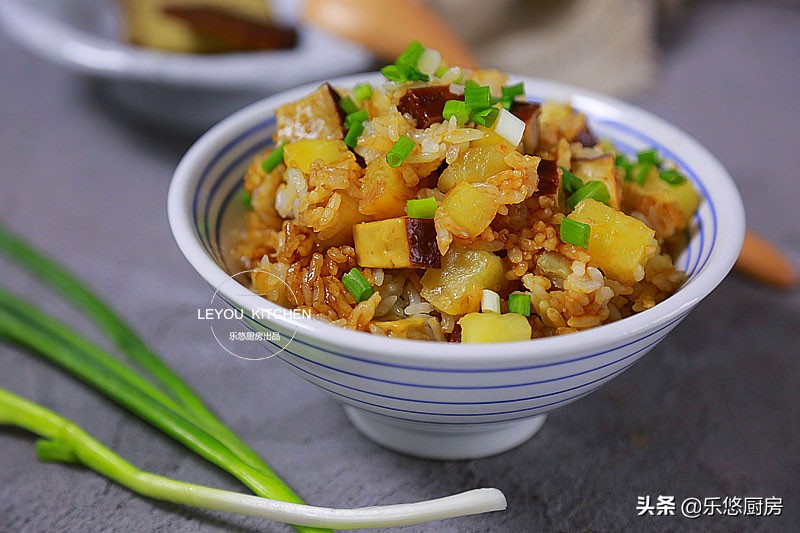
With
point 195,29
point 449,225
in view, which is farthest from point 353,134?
point 195,29

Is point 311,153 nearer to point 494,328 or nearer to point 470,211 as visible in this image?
point 470,211

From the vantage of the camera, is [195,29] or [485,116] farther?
[195,29]

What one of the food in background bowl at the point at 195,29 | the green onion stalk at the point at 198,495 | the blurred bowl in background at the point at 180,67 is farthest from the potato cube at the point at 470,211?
the food in background bowl at the point at 195,29

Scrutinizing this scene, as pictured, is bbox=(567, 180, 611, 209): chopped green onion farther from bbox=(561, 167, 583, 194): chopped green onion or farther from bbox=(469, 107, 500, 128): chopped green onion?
bbox=(469, 107, 500, 128): chopped green onion

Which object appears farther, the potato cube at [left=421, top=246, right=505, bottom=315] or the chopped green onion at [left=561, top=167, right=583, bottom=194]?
the chopped green onion at [left=561, top=167, right=583, bottom=194]

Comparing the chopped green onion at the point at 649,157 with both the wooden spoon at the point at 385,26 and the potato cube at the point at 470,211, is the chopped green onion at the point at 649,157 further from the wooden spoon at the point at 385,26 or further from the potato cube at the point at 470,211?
the wooden spoon at the point at 385,26

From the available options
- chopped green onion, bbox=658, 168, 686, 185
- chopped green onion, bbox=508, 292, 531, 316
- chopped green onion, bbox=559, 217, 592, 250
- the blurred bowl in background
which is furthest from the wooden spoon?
chopped green onion, bbox=508, 292, 531, 316
